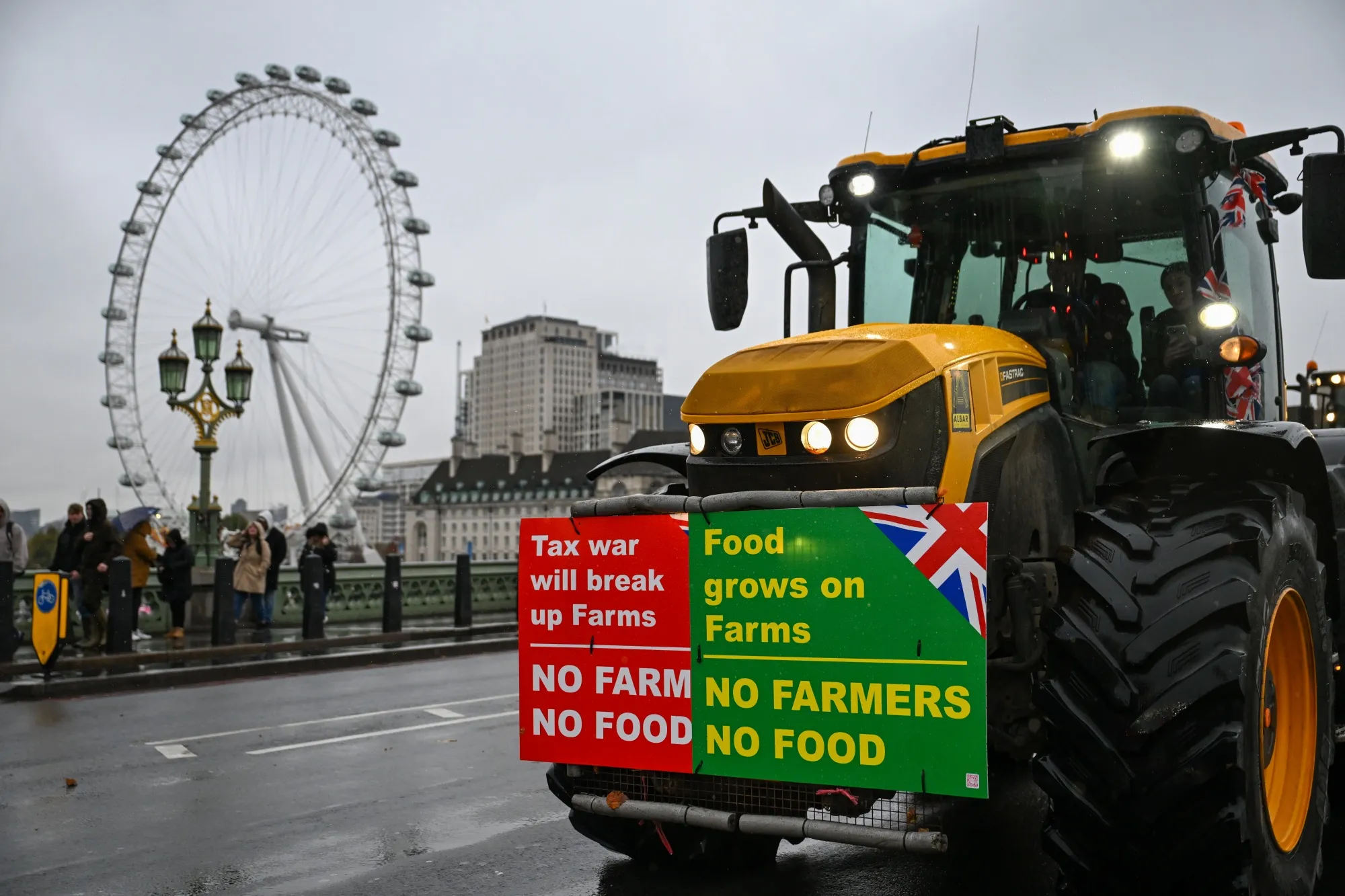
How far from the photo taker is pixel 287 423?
45.3m

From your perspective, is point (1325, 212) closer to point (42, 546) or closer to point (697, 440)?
point (697, 440)

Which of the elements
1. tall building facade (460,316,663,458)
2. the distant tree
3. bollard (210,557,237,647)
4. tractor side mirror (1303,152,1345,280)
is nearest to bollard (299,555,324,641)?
bollard (210,557,237,647)

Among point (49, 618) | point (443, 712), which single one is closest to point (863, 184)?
point (443, 712)

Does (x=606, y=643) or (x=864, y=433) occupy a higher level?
(x=864, y=433)

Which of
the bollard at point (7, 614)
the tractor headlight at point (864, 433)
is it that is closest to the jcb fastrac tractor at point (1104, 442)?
the tractor headlight at point (864, 433)

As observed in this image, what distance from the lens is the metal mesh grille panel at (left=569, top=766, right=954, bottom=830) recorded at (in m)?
4.18

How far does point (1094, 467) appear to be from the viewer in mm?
5215

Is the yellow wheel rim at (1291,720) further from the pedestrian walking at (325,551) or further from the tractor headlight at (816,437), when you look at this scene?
the pedestrian walking at (325,551)

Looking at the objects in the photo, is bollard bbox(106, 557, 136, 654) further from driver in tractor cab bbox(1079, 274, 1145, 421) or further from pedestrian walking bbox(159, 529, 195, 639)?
driver in tractor cab bbox(1079, 274, 1145, 421)

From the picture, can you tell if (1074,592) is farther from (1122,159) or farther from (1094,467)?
(1122,159)

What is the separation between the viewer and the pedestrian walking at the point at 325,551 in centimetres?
2058

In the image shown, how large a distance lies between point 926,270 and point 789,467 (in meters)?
1.80

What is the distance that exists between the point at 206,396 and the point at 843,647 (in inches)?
846

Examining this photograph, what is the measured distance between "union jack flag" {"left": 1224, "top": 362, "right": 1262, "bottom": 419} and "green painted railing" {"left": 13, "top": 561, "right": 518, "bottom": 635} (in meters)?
17.2
